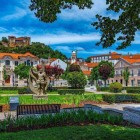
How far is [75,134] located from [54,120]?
2.11 meters

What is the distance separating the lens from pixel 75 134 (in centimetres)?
1005

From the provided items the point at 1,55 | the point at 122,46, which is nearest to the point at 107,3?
the point at 122,46

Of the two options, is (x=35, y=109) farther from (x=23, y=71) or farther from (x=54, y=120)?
(x=23, y=71)

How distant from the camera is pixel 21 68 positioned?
259 feet

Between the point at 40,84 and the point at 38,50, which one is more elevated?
the point at 38,50

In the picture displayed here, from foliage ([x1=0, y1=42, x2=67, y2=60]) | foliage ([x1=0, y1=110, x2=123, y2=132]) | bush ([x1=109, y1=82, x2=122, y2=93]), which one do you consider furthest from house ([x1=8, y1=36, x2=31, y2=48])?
foliage ([x1=0, y1=110, x2=123, y2=132])

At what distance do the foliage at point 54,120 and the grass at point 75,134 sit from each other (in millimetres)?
731

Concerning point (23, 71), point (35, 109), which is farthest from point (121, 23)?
point (23, 71)

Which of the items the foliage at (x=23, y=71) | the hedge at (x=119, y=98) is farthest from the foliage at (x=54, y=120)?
the foliage at (x=23, y=71)

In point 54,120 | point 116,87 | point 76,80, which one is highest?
point 76,80

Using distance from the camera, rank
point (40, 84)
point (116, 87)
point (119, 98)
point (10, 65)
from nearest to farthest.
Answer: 1. point (119, 98)
2. point (40, 84)
3. point (116, 87)
4. point (10, 65)

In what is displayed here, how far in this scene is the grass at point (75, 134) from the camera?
9562 mm

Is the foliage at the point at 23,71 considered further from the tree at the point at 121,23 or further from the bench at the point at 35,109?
the tree at the point at 121,23

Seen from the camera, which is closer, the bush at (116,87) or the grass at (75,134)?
the grass at (75,134)
